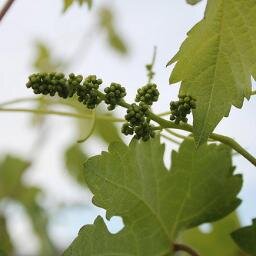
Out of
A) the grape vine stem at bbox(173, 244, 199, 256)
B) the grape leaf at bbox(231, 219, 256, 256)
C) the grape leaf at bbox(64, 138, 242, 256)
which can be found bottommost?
the grape leaf at bbox(231, 219, 256, 256)

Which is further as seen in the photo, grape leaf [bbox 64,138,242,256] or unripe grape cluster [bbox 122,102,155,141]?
grape leaf [bbox 64,138,242,256]

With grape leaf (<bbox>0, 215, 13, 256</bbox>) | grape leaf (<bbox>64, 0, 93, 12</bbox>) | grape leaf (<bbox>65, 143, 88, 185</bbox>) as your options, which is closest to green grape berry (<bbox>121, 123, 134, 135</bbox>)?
grape leaf (<bbox>64, 0, 93, 12</bbox>)

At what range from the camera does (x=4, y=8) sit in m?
1.47

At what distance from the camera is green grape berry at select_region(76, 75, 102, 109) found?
1.20 m

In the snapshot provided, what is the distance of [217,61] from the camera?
4.00ft

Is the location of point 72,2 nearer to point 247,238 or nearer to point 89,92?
point 89,92

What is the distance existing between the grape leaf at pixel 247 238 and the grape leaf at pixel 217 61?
368 millimetres

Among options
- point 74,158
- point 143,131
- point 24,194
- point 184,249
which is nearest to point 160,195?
point 184,249

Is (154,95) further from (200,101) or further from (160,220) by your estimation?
(160,220)

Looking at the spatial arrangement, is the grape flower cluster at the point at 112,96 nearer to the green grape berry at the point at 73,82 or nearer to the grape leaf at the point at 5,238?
the green grape berry at the point at 73,82

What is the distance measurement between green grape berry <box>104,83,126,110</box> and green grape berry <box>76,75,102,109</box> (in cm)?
2

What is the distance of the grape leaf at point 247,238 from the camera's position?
1.46 meters

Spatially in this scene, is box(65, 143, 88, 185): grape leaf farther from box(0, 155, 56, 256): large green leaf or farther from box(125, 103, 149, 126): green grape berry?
box(125, 103, 149, 126): green grape berry

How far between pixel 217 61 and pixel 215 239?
2.94 ft
